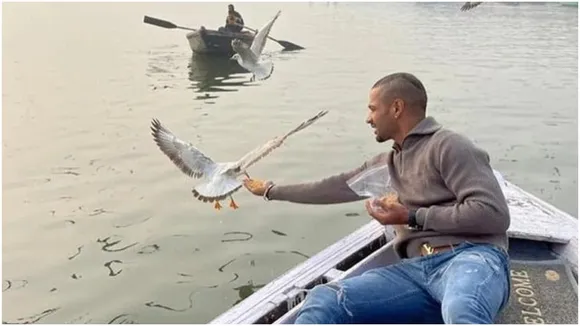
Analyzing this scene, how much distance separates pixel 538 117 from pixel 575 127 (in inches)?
30.6

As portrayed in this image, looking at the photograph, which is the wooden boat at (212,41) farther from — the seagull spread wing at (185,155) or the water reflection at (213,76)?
the seagull spread wing at (185,155)

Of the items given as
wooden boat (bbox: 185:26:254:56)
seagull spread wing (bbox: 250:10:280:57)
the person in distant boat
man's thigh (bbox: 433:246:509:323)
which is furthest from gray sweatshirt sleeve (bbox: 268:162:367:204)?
the person in distant boat

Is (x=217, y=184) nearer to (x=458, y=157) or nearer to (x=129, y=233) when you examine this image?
A: (x=458, y=157)

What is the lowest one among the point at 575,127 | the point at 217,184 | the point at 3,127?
the point at 575,127

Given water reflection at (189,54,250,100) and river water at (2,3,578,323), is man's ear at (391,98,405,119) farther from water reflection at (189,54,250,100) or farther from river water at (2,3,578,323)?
water reflection at (189,54,250,100)

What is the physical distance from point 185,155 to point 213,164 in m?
0.21

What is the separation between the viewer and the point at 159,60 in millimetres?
18469

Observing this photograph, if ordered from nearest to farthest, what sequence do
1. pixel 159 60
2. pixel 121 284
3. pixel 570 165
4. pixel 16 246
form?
1. pixel 121 284
2. pixel 16 246
3. pixel 570 165
4. pixel 159 60

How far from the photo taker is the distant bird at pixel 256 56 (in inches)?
223

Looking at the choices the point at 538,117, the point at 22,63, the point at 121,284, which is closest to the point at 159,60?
the point at 22,63

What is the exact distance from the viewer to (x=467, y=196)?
282 cm

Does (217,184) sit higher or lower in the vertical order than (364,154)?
higher

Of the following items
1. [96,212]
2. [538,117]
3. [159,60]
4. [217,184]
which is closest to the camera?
[217,184]

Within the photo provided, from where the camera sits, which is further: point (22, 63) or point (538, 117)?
point (22, 63)
